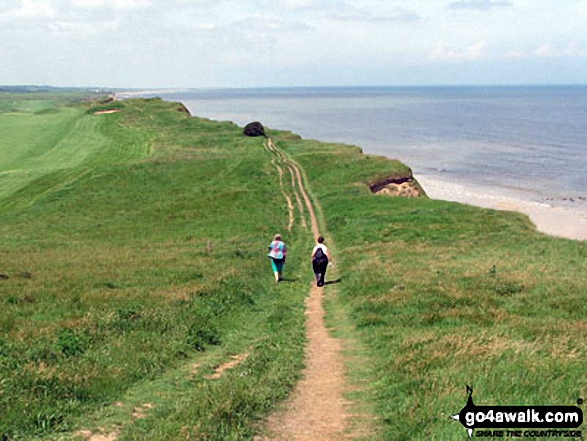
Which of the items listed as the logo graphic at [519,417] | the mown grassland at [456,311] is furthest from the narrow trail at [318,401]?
the logo graphic at [519,417]

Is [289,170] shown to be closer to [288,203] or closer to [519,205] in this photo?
[288,203]

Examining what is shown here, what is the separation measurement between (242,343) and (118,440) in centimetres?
648

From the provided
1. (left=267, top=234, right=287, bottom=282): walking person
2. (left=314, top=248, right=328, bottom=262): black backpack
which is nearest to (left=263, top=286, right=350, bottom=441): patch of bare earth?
Answer: (left=314, top=248, right=328, bottom=262): black backpack

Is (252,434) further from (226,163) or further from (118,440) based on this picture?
(226,163)

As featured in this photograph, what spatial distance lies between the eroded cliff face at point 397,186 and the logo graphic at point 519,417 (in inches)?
1841

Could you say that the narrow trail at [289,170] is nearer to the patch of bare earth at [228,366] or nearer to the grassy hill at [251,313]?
the grassy hill at [251,313]

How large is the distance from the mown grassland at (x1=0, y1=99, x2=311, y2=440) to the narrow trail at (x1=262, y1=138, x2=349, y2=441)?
312 millimetres

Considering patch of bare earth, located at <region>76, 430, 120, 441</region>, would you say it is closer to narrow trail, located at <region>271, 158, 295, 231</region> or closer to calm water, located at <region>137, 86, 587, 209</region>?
narrow trail, located at <region>271, 158, 295, 231</region>

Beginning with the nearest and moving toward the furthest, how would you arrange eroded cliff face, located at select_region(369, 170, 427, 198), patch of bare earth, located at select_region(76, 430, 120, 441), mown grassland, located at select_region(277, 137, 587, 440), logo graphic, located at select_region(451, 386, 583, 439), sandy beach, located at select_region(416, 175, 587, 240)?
logo graphic, located at select_region(451, 386, 583, 439), patch of bare earth, located at select_region(76, 430, 120, 441), mown grassland, located at select_region(277, 137, 587, 440), sandy beach, located at select_region(416, 175, 587, 240), eroded cliff face, located at select_region(369, 170, 427, 198)

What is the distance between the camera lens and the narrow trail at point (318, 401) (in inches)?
381

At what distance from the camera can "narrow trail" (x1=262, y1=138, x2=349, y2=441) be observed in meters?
9.68

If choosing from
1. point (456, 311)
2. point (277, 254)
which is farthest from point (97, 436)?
point (277, 254)

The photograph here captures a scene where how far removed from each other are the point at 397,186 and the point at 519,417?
164ft

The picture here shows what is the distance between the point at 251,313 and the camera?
1884cm
